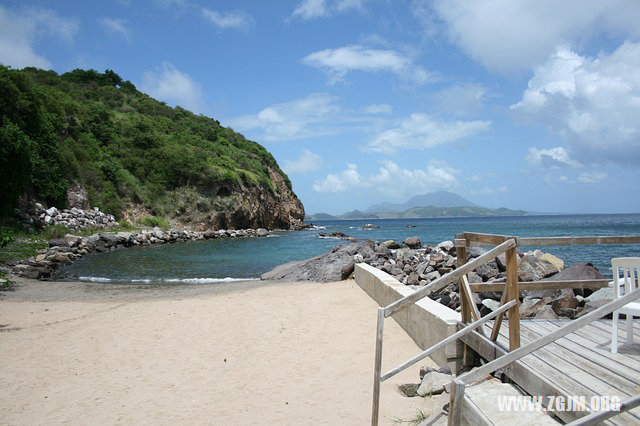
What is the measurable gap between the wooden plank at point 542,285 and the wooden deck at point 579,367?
603mm

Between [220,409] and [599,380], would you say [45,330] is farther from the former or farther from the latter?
[599,380]

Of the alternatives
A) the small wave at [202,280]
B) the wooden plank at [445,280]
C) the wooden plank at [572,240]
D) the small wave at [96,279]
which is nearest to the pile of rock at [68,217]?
the small wave at [96,279]

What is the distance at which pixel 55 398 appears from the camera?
18.9ft

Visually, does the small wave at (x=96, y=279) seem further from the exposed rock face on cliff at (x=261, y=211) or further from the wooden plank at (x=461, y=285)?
the exposed rock face on cliff at (x=261, y=211)

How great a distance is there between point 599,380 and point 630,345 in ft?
3.76

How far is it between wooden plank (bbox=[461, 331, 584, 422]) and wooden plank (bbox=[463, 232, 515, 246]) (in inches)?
44.1

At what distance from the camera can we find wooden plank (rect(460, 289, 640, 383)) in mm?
2682

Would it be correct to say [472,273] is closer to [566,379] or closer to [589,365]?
[589,365]

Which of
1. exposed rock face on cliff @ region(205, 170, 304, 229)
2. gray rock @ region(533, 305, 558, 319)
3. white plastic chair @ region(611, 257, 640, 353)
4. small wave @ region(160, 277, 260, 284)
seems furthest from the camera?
exposed rock face on cliff @ region(205, 170, 304, 229)

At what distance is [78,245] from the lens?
83.0 feet

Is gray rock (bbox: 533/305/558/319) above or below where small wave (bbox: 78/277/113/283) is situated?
above

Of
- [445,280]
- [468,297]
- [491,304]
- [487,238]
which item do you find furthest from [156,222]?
[445,280]

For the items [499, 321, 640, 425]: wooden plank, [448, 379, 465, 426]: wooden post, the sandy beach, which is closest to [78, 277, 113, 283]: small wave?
the sandy beach

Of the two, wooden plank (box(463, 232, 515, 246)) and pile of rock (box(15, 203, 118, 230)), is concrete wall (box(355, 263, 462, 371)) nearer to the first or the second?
wooden plank (box(463, 232, 515, 246))
